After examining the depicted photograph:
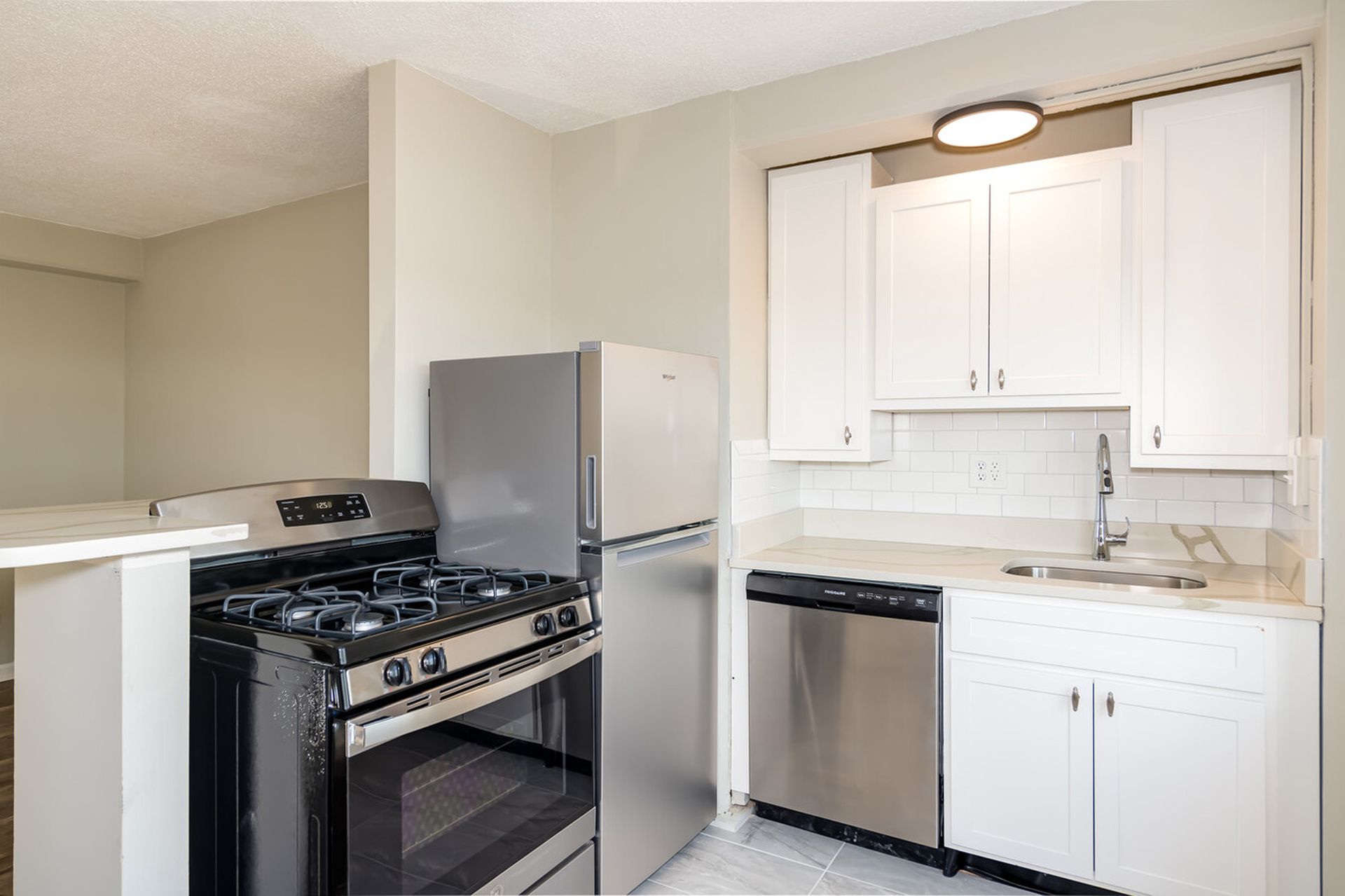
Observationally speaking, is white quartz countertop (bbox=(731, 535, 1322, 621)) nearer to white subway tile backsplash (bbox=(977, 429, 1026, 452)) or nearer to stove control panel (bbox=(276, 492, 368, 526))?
white subway tile backsplash (bbox=(977, 429, 1026, 452))

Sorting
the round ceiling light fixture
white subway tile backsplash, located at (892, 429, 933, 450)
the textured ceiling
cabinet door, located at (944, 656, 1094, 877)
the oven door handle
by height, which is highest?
the textured ceiling

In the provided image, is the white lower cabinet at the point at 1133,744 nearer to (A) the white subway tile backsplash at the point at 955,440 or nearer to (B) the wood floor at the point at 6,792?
(A) the white subway tile backsplash at the point at 955,440

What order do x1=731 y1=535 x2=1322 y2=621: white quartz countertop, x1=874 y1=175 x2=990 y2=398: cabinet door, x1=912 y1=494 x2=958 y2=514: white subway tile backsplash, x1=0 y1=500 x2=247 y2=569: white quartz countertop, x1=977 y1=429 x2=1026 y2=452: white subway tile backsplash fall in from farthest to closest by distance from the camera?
x1=912 y1=494 x2=958 y2=514: white subway tile backsplash < x1=977 y1=429 x2=1026 y2=452: white subway tile backsplash < x1=874 y1=175 x2=990 y2=398: cabinet door < x1=731 y1=535 x2=1322 y2=621: white quartz countertop < x1=0 y1=500 x2=247 y2=569: white quartz countertop

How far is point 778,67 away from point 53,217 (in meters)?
4.11

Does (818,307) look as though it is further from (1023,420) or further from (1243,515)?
(1243,515)

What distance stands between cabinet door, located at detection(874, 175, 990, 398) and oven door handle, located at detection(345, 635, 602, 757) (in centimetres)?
142

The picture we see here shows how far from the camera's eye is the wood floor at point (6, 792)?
95.6 inches

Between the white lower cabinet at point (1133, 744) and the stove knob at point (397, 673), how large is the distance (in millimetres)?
1573

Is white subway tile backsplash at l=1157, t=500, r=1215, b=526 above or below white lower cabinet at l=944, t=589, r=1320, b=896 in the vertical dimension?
above

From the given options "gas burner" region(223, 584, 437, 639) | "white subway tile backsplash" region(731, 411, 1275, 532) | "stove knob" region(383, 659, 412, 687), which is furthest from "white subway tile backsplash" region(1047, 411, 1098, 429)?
"stove knob" region(383, 659, 412, 687)

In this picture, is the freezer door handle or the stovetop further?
the freezer door handle

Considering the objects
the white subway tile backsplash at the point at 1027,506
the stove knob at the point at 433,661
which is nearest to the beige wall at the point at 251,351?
the stove knob at the point at 433,661

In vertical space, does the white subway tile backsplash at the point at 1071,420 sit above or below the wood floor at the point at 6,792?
above

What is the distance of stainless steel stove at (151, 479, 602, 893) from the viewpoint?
1.49 metres
